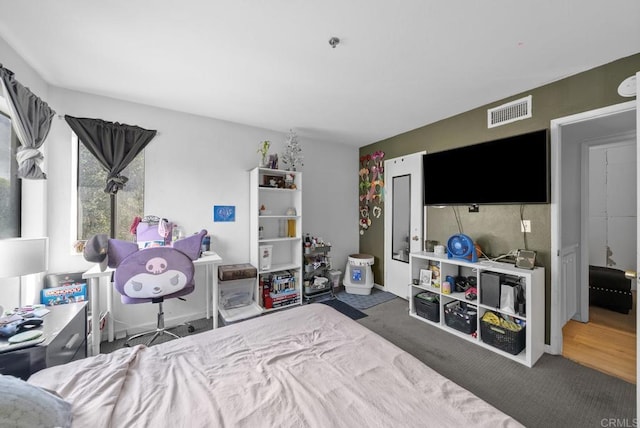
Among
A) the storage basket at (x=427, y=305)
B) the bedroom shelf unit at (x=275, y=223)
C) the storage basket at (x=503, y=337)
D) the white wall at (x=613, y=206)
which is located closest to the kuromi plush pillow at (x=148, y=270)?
the bedroom shelf unit at (x=275, y=223)

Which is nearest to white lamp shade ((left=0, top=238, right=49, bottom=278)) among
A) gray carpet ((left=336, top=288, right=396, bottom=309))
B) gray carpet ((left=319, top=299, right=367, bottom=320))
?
gray carpet ((left=319, top=299, right=367, bottom=320))

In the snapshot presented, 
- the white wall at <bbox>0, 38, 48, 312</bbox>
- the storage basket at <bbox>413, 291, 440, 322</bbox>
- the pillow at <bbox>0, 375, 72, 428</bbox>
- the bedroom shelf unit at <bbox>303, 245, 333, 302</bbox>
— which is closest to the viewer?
the pillow at <bbox>0, 375, 72, 428</bbox>

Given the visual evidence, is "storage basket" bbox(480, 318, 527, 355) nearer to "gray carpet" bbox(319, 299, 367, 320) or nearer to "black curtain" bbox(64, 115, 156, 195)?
"gray carpet" bbox(319, 299, 367, 320)

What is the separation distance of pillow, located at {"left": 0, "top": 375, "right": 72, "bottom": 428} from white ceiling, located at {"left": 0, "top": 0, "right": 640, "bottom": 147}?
1846 mm

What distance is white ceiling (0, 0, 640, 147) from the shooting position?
145 cm

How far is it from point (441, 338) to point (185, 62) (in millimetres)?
3436

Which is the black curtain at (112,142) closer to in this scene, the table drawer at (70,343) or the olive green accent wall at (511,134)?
the table drawer at (70,343)

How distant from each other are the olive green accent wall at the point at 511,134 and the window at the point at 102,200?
134 inches

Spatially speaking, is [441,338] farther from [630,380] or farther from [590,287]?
[590,287]

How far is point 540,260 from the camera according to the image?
2336 mm

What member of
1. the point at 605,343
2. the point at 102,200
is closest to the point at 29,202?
the point at 102,200

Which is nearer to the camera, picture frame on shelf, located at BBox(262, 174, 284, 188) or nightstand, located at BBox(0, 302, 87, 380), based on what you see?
nightstand, located at BBox(0, 302, 87, 380)

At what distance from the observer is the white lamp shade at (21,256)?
1.37 meters

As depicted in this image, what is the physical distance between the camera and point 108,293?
2.49 metres
